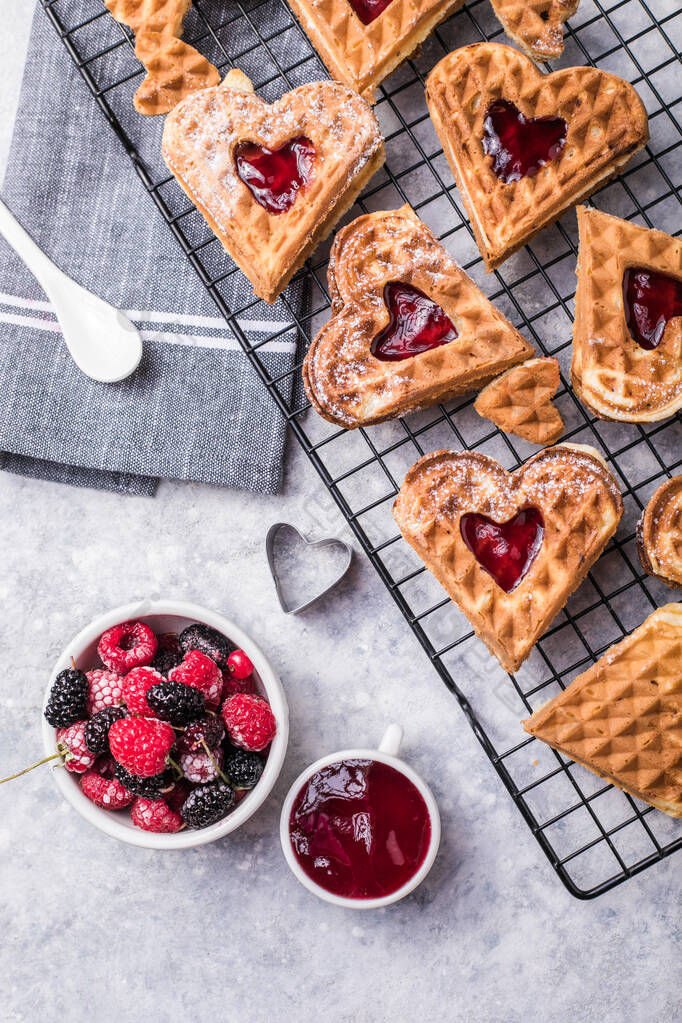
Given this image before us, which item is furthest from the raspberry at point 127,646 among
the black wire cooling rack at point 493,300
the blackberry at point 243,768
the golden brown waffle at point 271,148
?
the golden brown waffle at point 271,148

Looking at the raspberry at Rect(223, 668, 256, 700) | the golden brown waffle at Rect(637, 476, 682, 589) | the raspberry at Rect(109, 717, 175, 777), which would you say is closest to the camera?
the raspberry at Rect(109, 717, 175, 777)

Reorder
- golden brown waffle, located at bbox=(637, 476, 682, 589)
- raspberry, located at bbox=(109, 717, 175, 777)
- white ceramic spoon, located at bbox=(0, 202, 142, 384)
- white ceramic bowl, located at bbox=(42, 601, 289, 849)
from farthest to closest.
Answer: white ceramic spoon, located at bbox=(0, 202, 142, 384) < white ceramic bowl, located at bbox=(42, 601, 289, 849) < golden brown waffle, located at bbox=(637, 476, 682, 589) < raspberry, located at bbox=(109, 717, 175, 777)

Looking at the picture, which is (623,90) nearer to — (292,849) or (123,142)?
(123,142)

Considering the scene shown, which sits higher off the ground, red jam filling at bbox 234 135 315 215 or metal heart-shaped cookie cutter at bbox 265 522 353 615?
red jam filling at bbox 234 135 315 215

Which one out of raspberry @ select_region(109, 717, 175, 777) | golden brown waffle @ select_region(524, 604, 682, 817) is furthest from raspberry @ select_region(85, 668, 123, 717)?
golden brown waffle @ select_region(524, 604, 682, 817)

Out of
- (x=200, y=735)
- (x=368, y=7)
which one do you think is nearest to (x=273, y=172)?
(x=368, y=7)

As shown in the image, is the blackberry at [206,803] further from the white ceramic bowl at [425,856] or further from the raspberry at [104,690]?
the raspberry at [104,690]

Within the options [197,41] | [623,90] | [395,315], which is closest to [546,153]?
[623,90]

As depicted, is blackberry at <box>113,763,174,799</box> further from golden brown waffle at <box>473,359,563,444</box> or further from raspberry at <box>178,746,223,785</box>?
golden brown waffle at <box>473,359,563,444</box>
